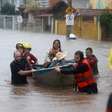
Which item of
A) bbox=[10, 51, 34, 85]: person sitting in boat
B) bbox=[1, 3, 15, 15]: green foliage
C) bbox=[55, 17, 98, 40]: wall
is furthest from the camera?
bbox=[1, 3, 15, 15]: green foliage

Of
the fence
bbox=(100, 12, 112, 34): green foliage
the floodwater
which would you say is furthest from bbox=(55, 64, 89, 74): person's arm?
the fence

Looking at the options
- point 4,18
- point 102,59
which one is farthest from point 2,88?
point 4,18

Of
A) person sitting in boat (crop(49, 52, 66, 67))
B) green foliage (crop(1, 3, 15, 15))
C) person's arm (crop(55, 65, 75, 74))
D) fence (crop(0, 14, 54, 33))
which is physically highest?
green foliage (crop(1, 3, 15, 15))

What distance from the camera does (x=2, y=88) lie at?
15289mm

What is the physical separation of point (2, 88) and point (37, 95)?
1459mm

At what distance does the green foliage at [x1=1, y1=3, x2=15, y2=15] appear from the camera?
101694 millimetres

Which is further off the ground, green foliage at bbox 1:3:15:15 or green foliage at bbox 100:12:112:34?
green foliage at bbox 1:3:15:15

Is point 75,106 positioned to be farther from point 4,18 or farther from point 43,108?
point 4,18

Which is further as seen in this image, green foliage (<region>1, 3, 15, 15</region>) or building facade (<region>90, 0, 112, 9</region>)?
green foliage (<region>1, 3, 15, 15</region>)

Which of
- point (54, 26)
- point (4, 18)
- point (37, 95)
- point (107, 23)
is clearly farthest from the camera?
point (4, 18)

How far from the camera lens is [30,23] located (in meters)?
86.2

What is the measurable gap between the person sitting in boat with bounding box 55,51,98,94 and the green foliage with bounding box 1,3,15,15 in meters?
87.4

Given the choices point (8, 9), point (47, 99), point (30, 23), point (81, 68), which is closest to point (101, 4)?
point (30, 23)

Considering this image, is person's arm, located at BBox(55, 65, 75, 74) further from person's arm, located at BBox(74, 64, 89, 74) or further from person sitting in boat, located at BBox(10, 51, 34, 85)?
person sitting in boat, located at BBox(10, 51, 34, 85)
